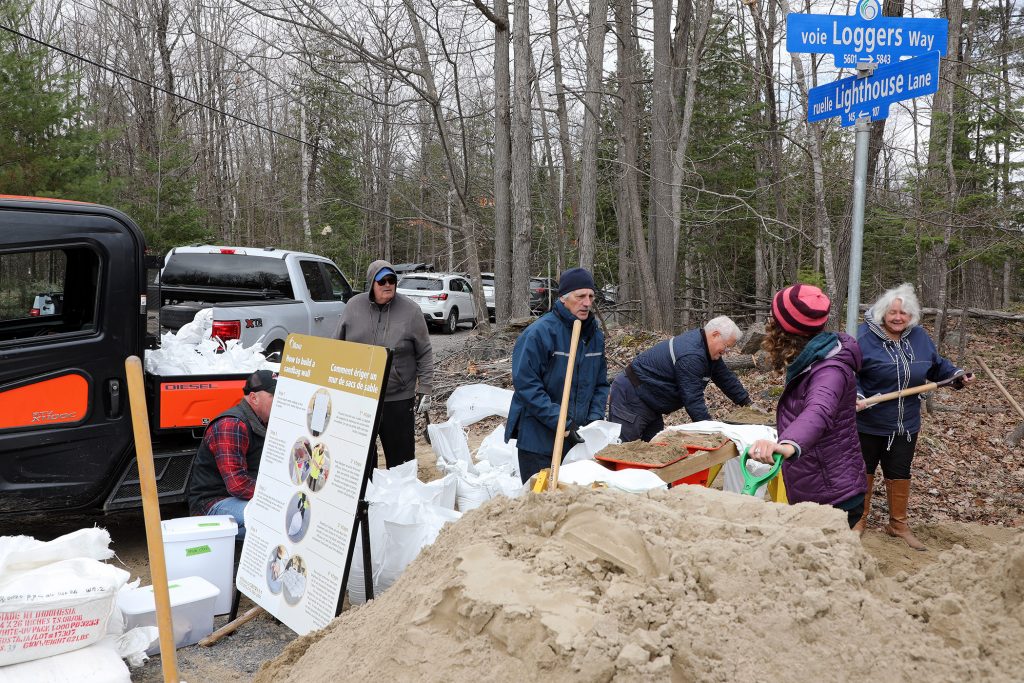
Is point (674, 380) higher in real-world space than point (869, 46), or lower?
lower

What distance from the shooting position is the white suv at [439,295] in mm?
21625

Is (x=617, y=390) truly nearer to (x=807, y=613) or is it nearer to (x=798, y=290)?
(x=798, y=290)

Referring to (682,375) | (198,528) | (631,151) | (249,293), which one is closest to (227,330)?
(249,293)

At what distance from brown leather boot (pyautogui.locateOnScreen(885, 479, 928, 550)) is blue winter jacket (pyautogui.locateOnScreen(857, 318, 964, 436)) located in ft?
1.25

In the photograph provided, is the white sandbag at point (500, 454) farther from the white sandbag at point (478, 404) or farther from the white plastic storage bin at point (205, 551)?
the white plastic storage bin at point (205, 551)

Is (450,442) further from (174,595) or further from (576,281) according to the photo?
(174,595)

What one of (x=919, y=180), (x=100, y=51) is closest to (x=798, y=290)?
(x=919, y=180)

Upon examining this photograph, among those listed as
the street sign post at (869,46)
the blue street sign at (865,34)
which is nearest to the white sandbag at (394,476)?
the street sign post at (869,46)

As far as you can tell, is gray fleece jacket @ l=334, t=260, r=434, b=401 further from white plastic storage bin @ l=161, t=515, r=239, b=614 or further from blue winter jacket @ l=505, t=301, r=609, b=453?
white plastic storage bin @ l=161, t=515, r=239, b=614

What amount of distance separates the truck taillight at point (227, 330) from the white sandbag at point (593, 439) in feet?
16.7

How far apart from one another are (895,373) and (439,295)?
17136mm

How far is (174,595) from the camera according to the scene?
3943 mm

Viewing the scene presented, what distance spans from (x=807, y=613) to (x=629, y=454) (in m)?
2.27

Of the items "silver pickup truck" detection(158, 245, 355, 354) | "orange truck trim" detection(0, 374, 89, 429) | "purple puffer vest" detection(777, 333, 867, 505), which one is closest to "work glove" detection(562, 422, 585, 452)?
"purple puffer vest" detection(777, 333, 867, 505)
